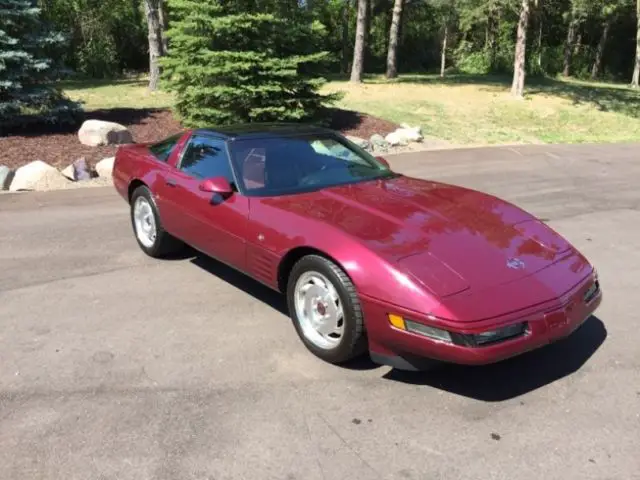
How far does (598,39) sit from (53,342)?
134 ft

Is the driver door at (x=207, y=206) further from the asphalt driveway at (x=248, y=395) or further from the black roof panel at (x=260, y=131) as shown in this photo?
the asphalt driveway at (x=248, y=395)

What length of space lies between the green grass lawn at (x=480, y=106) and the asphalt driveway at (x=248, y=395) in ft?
38.8

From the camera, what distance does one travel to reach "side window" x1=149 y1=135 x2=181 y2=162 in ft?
18.3

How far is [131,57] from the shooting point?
30750mm

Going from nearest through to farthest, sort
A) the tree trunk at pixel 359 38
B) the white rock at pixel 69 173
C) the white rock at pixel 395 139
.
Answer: the white rock at pixel 69 173 → the white rock at pixel 395 139 → the tree trunk at pixel 359 38

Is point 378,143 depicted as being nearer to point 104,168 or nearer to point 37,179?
point 104,168

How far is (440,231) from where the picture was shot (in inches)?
150

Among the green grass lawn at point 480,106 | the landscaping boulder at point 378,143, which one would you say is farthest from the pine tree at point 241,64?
the green grass lawn at point 480,106

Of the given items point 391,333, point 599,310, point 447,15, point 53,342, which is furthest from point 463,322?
Result: point 447,15

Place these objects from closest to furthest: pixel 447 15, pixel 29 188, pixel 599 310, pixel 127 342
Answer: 1. pixel 127 342
2. pixel 599 310
3. pixel 29 188
4. pixel 447 15

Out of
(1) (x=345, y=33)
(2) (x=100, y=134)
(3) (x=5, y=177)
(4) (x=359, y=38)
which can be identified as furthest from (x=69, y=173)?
(1) (x=345, y=33)

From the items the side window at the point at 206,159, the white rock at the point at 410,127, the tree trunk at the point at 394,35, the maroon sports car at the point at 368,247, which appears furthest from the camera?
the tree trunk at the point at 394,35

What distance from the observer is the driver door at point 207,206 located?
4.41 metres

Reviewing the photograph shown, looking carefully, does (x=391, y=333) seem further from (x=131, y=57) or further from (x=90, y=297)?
(x=131, y=57)
